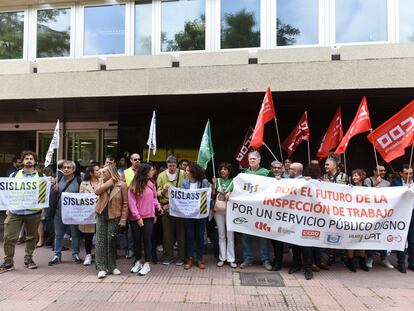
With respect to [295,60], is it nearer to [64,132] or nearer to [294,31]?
[294,31]

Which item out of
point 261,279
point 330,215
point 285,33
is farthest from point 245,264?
point 285,33

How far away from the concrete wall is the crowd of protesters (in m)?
2.00

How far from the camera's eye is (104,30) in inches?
440

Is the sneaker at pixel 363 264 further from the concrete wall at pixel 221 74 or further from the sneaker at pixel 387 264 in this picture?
the concrete wall at pixel 221 74

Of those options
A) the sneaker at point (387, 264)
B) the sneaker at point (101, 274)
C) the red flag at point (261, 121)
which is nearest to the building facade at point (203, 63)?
the red flag at point (261, 121)

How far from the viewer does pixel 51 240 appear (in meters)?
9.20

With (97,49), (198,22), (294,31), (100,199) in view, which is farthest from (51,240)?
(294,31)

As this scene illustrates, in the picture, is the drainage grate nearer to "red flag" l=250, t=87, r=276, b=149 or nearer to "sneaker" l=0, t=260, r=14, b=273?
"red flag" l=250, t=87, r=276, b=149

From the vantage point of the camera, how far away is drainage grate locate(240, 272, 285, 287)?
254 inches

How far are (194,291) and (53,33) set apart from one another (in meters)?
8.62

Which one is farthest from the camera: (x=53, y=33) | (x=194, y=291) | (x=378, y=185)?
(x=53, y=33)

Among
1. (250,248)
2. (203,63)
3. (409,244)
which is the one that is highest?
(203,63)

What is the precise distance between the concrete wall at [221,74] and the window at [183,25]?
0.57 m

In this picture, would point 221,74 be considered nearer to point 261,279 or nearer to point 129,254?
point 129,254
